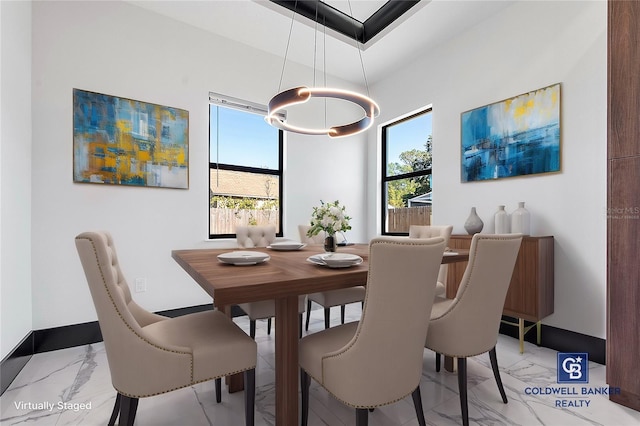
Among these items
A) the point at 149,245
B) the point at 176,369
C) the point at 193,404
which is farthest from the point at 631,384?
the point at 149,245

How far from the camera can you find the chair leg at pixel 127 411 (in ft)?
3.33

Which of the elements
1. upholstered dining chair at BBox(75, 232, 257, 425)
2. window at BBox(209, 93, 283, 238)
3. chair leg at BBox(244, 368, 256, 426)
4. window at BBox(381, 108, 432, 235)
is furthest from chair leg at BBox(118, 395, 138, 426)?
window at BBox(381, 108, 432, 235)

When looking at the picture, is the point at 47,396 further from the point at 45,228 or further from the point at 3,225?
the point at 45,228

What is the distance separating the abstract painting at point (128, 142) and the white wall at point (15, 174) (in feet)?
1.08

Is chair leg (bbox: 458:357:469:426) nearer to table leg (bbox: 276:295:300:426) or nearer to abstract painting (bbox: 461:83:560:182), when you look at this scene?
table leg (bbox: 276:295:300:426)

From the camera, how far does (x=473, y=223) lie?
2.66 meters

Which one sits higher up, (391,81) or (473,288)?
(391,81)

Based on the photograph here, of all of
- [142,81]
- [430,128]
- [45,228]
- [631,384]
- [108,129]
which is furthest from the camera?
[430,128]

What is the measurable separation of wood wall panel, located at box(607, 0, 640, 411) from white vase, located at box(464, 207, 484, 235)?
106 cm

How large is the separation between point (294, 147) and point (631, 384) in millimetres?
3362

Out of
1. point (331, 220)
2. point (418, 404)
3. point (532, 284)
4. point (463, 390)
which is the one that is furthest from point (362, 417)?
point (532, 284)

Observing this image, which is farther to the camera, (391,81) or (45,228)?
(391,81)

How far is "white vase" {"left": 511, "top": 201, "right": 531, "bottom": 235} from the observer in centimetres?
234

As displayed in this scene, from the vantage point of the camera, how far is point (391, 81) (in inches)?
151
